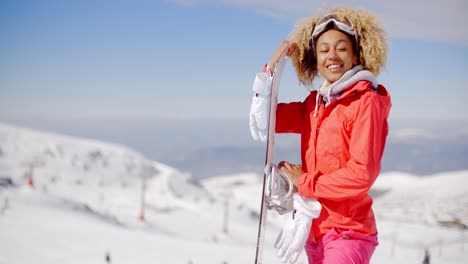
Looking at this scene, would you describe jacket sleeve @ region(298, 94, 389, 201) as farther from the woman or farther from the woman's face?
the woman's face

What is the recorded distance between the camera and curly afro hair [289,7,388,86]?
2748 millimetres

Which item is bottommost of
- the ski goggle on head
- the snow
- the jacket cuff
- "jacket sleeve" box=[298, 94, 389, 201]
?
the snow

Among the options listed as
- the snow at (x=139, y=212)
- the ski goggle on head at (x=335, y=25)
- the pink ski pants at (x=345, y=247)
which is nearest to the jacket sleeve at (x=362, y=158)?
the pink ski pants at (x=345, y=247)

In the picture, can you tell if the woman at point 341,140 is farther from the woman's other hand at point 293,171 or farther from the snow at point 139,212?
the snow at point 139,212

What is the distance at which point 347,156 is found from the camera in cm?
262

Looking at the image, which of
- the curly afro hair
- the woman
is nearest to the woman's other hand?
the woman

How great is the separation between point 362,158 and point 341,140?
0.23m

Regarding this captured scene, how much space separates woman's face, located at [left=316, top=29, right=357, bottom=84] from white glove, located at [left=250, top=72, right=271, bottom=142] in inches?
14.6

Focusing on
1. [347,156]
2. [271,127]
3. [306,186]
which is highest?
[271,127]

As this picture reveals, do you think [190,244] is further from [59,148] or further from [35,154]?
[59,148]

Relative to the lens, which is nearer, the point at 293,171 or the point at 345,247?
the point at 345,247

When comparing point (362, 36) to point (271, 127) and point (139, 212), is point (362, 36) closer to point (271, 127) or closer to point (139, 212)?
point (271, 127)

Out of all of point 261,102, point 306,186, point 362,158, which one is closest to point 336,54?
point 261,102

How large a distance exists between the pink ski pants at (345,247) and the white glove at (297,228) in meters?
0.13
